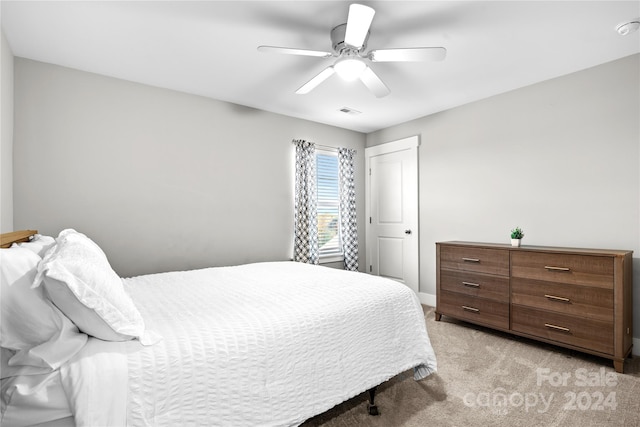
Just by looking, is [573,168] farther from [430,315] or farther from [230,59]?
[230,59]

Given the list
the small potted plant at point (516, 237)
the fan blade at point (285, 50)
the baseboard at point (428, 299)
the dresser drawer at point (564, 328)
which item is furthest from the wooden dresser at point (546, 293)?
the fan blade at point (285, 50)

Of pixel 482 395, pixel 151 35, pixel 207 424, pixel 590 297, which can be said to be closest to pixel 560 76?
pixel 590 297

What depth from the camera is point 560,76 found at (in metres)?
3.05

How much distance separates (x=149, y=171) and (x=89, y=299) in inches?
92.4

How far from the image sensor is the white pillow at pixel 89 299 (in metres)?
1.07

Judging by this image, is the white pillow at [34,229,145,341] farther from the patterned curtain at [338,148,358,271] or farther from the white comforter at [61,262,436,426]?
the patterned curtain at [338,148,358,271]

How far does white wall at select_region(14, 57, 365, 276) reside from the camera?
2.68 metres

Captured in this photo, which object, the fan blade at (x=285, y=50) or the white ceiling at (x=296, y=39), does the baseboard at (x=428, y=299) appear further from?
the fan blade at (x=285, y=50)

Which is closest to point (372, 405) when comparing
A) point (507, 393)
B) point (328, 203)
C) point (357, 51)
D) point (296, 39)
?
point (507, 393)

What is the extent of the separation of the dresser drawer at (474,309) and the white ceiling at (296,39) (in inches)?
86.6

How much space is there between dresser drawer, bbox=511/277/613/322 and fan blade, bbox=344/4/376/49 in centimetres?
252

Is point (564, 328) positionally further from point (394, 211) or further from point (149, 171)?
point (149, 171)

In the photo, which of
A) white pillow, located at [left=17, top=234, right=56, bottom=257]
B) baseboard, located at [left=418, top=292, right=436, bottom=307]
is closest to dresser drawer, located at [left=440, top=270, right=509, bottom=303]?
baseboard, located at [left=418, top=292, right=436, bottom=307]

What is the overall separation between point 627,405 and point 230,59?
12.2ft
